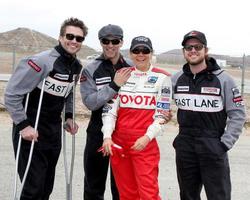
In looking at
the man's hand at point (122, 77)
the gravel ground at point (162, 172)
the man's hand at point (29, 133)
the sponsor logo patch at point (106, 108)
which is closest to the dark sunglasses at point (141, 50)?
the man's hand at point (122, 77)

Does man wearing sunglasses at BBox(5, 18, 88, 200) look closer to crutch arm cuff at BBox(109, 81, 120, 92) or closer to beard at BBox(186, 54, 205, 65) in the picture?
crutch arm cuff at BBox(109, 81, 120, 92)

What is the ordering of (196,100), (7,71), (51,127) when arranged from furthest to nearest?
1. (7,71)
2. (51,127)
3. (196,100)

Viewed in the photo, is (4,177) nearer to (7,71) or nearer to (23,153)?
Result: (23,153)

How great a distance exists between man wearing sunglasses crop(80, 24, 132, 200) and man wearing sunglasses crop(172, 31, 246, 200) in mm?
615

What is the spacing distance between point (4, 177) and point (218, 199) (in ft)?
10.8

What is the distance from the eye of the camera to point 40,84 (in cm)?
426

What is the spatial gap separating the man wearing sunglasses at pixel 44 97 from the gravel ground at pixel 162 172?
4.24 feet

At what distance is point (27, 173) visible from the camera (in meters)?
4.28

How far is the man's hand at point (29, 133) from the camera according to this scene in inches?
164

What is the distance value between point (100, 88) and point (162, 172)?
2.68m

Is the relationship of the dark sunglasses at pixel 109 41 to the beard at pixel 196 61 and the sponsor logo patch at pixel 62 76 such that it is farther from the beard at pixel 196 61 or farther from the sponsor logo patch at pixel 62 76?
the beard at pixel 196 61

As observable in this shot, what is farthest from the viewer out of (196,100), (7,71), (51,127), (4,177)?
(7,71)

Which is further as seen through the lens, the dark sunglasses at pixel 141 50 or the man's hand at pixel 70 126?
the man's hand at pixel 70 126

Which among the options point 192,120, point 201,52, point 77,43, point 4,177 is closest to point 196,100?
point 192,120
